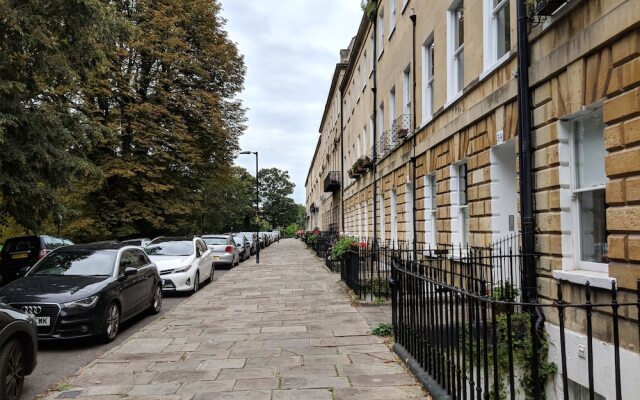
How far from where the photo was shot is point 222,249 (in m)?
22.0

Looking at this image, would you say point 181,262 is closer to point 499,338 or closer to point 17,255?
point 17,255

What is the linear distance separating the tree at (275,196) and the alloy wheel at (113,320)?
109201 mm

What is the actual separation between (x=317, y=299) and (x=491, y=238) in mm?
4708

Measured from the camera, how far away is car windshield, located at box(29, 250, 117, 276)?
8602 mm

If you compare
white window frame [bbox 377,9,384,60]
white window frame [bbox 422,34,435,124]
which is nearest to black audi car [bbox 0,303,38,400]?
white window frame [bbox 422,34,435,124]

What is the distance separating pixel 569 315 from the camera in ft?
19.6

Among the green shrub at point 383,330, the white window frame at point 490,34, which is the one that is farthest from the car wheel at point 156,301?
the white window frame at point 490,34

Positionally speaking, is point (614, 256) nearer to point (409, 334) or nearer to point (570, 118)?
point (570, 118)

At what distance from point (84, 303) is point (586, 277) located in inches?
266

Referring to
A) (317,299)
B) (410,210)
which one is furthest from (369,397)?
(410,210)

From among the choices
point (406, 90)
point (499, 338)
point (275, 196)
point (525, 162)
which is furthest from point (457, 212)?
point (275, 196)

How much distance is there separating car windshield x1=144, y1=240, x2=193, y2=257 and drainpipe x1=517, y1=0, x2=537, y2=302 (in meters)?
10.2

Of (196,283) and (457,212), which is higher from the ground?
(457,212)

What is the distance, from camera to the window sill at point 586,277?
5180 millimetres
